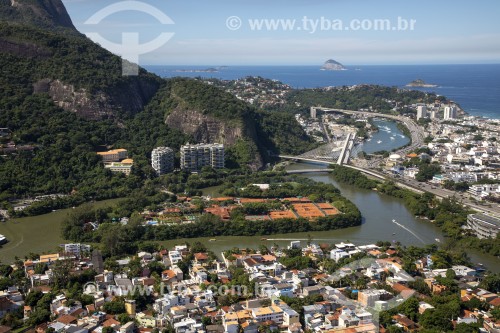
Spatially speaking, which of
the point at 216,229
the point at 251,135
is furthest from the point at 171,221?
the point at 251,135

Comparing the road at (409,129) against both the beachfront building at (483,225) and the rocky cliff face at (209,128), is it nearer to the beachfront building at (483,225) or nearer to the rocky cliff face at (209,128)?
the rocky cliff face at (209,128)

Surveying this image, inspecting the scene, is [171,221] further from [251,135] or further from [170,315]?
[251,135]

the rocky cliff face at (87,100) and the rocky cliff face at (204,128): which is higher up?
the rocky cliff face at (87,100)

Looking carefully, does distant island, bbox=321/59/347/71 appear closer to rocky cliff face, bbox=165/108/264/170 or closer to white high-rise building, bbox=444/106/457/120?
white high-rise building, bbox=444/106/457/120

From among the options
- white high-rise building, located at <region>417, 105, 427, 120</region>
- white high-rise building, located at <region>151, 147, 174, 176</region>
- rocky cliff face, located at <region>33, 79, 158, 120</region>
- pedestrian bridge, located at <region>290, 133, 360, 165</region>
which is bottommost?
pedestrian bridge, located at <region>290, 133, 360, 165</region>

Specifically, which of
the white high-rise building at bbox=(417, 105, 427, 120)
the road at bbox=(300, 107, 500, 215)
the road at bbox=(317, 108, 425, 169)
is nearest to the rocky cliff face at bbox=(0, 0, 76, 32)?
the road at bbox=(317, 108, 425, 169)

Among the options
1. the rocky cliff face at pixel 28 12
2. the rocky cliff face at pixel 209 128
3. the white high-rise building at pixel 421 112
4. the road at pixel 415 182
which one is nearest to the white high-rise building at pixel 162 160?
the rocky cliff face at pixel 209 128
